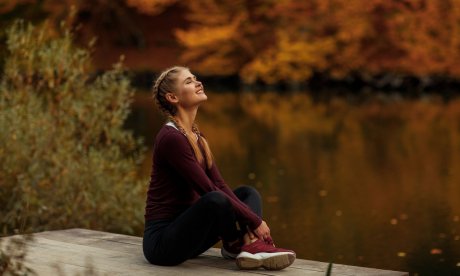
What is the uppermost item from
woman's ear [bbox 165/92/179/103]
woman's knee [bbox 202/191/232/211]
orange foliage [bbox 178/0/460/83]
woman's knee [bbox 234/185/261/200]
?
woman's ear [bbox 165/92/179/103]

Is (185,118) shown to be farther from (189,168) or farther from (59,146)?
(59,146)

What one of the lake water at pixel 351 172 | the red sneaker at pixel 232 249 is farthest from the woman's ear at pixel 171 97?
the lake water at pixel 351 172

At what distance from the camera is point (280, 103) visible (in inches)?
877

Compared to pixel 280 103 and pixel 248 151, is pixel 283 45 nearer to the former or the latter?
pixel 280 103

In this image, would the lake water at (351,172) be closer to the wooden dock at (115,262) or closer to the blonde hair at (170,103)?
the wooden dock at (115,262)

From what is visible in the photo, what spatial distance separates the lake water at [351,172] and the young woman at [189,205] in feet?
9.57

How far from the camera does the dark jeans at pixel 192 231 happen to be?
451cm

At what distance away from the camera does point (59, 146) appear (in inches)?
302

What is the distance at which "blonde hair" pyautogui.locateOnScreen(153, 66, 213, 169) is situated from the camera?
187 inches

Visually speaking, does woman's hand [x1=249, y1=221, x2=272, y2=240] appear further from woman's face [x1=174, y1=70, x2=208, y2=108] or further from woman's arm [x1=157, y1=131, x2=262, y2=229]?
woman's face [x1=174, y1=70, x2=208, y2=108]

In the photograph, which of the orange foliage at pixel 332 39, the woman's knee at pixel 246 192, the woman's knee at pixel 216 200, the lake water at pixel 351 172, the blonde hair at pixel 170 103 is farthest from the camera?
the orange foliage at pixel 332 39

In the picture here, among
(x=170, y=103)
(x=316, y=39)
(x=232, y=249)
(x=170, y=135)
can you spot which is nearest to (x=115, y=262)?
(x=232, y=249)

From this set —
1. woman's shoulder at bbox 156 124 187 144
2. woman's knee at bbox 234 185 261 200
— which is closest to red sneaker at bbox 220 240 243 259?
woman's knee at bbox 234 185 261 200

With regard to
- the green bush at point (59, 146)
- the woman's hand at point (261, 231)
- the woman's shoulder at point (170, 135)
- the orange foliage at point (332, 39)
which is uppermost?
the woman's shoulder at point (170, 135)
